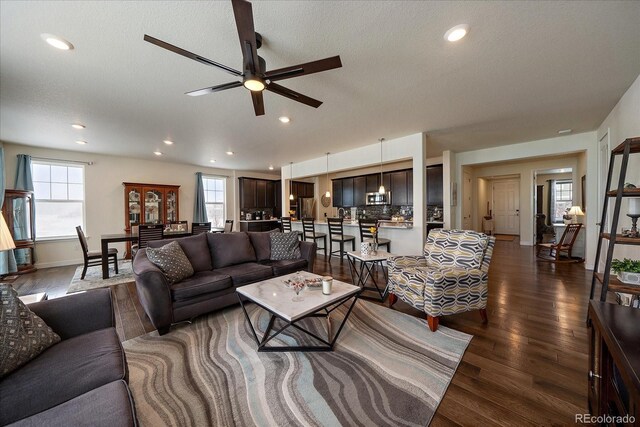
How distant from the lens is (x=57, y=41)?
1.91 meters

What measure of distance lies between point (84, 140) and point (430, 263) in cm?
641

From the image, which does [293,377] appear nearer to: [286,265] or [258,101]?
[286,265]

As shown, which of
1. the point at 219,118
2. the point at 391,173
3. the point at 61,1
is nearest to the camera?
the point at 61,1

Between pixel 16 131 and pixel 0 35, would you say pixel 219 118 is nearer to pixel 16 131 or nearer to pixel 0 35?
pixel 0 35

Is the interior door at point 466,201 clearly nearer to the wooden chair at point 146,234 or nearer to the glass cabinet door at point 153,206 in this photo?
the wooden chair at point 146,234

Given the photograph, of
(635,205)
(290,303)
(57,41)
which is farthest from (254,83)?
(635,205)

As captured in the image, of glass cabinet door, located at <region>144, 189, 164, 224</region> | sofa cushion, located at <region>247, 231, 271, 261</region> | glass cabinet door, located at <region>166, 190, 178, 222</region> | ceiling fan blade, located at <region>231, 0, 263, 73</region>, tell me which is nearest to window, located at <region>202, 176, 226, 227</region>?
glass cabinet door, located at <region>166, 190, 178, 222</region>

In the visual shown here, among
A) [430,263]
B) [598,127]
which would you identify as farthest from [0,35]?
[598,127]

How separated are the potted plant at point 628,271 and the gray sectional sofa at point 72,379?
11.0 feet

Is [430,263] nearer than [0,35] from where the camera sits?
No

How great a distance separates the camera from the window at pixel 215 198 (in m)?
7.79

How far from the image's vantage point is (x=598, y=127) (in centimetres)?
411

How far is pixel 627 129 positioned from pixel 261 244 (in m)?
4.89

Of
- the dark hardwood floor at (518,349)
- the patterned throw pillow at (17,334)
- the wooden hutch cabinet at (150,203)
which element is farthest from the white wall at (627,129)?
the wooden hutch cabinet at (150,203)
